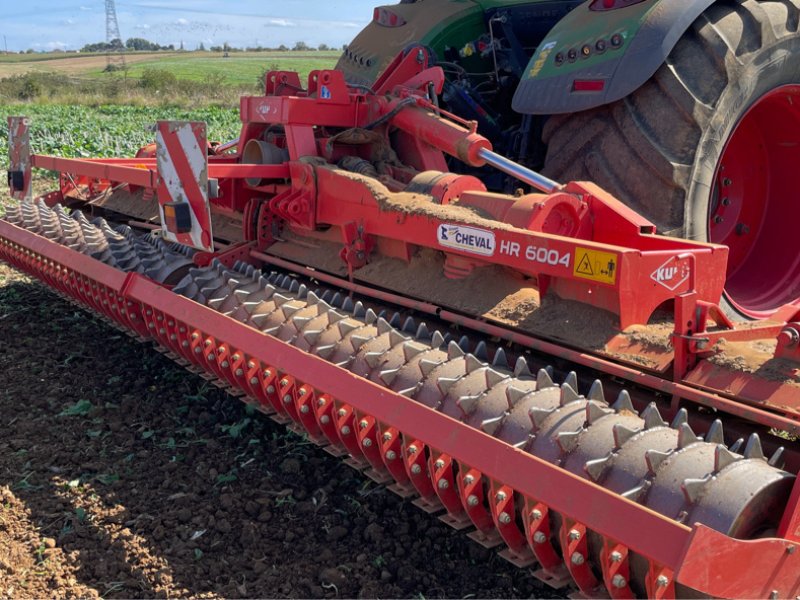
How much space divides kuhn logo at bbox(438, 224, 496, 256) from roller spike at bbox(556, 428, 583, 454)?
2.83 feet

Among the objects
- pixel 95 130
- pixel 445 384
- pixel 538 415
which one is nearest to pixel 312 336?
pixel 445 384

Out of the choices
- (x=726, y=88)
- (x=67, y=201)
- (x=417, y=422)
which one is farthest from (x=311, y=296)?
(x=67, y=201)

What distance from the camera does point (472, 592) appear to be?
243cm

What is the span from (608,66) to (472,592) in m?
2.03

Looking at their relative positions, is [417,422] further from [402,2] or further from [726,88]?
[402,2]

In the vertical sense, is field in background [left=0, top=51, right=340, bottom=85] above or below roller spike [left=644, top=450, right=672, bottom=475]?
above

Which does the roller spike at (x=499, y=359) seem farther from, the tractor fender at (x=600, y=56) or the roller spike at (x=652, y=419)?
the tractor fender at (x=600, y=56)

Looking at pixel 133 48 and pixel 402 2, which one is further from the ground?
pixel 133 48

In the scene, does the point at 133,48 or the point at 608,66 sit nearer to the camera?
the point at 608,66

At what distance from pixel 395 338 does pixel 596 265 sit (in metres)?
0.72

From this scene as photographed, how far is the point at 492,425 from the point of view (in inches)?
86.8

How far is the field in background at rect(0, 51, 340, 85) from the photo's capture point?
48062 mm

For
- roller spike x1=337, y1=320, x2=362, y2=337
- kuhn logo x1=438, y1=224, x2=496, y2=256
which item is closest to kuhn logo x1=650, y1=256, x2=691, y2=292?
kuhn logo x1=438, y1=224, x2=496, y2=256

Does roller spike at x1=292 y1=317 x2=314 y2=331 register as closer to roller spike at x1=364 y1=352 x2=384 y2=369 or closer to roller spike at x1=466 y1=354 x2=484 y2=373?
roller spike at x1=364 y1=352 x2=384 y2=369
